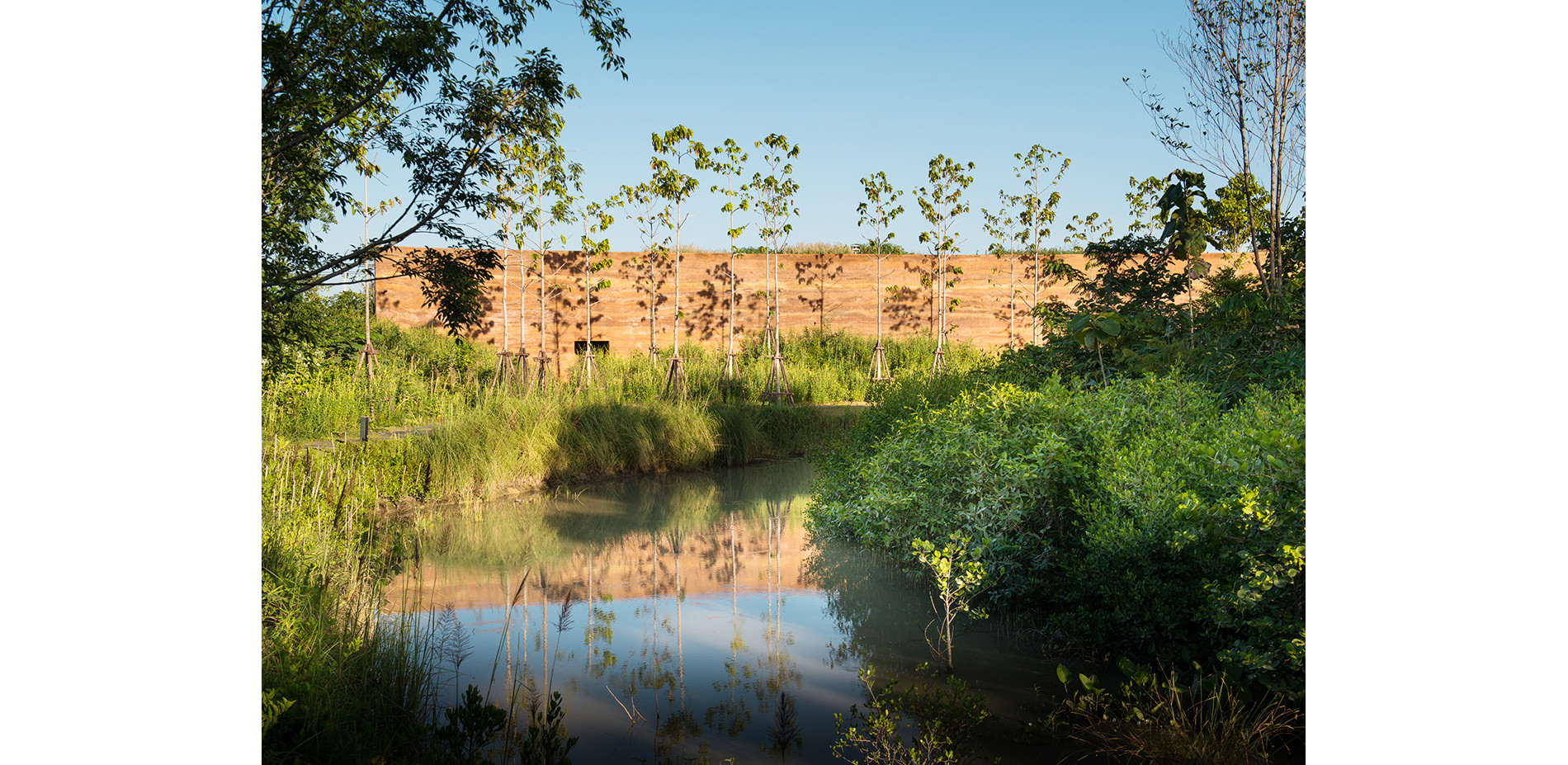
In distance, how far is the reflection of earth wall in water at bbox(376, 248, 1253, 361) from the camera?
12000 millimetres

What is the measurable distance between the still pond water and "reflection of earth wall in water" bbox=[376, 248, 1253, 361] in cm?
669

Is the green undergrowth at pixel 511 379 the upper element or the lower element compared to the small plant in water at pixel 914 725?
upper

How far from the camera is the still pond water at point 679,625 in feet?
8.66

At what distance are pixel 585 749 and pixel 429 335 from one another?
9.05m

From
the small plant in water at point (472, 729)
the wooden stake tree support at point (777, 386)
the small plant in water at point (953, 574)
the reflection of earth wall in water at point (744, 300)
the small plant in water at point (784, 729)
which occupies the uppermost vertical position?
the reflection of earth wall in water at point (744, 300)

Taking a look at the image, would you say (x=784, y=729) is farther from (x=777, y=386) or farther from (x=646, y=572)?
(x=777, y=386)

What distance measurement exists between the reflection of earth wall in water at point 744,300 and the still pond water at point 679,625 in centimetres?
669

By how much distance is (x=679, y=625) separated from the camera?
11.9 ft

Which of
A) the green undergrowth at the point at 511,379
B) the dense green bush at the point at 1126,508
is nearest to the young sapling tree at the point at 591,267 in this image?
the green undergrowth at the point at 511,379

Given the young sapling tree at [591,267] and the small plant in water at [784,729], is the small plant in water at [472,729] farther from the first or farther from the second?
the young sapling tree at [591,267]

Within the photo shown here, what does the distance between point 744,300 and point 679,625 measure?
9558 mm

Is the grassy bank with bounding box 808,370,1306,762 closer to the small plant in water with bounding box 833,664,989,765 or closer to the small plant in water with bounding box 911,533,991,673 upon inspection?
the small plant in water with bounding box 911,533,991,673
